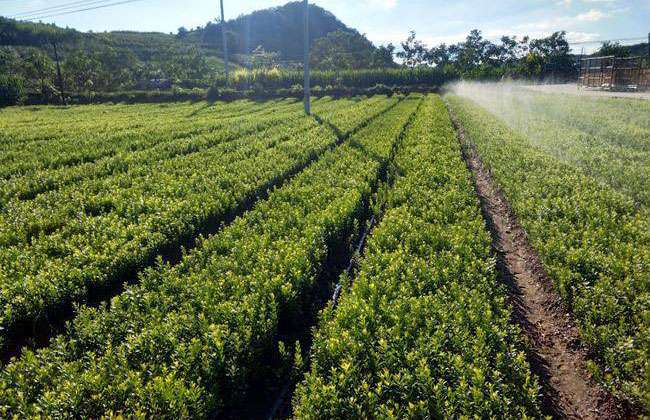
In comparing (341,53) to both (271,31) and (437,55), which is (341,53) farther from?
(271,31)

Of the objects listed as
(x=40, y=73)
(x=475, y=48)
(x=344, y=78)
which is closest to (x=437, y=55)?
(x=475, y=48)

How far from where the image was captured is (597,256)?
23.5 feet

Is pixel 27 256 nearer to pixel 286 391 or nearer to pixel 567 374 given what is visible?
pixel 286 391

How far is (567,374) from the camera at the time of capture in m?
5.78

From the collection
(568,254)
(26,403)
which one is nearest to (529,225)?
(568,254)

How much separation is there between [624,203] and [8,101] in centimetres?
6676

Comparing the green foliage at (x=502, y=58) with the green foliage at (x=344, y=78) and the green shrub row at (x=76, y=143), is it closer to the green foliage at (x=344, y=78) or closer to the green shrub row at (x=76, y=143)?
the green foliage at (x=344, y=78)

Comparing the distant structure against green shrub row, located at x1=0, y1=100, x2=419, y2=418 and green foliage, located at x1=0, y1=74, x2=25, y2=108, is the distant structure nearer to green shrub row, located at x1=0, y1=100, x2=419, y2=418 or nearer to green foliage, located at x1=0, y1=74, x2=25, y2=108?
green shrub row, located at x1=0, y1=100, x2=419, y2=418

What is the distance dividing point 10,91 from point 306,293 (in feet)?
211

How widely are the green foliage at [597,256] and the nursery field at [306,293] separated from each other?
0.14 feet

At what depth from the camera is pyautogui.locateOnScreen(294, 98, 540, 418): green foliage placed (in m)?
4.11

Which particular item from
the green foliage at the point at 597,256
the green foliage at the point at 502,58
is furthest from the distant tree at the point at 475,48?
the green foliage at the point at 597,256

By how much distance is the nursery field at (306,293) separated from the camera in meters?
4.30

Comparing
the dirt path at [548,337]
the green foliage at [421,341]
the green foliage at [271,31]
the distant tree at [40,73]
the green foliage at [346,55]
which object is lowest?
the dirt path at [548,337]
